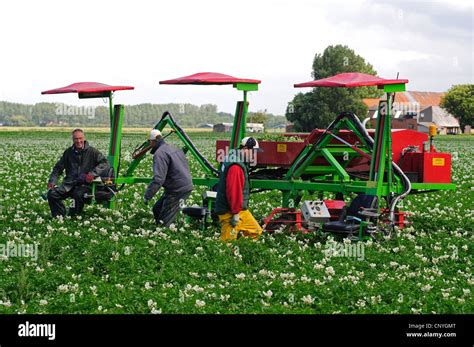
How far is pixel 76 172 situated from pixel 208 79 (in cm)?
372

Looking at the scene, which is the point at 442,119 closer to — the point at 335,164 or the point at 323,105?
the point at 323,105

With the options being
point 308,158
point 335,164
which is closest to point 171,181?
point 308,158

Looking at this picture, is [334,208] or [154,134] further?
[334,208]

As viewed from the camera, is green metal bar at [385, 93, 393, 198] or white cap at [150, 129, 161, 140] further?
white cap at [150, 129, 161, 140]

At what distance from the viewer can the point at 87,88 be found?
72.9 ft

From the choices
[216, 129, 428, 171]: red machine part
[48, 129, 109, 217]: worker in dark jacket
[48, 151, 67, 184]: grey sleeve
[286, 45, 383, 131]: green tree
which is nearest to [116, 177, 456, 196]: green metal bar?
[216, 129, 428, 171]: red machine part

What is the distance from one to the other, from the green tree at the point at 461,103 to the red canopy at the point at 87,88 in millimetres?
146153

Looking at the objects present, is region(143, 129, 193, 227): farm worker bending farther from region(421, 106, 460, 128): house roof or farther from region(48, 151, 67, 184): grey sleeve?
region(421, 106, 460, 128): house roof

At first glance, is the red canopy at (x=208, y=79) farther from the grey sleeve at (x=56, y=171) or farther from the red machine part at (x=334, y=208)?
the red machine part at (x=334, y=208)

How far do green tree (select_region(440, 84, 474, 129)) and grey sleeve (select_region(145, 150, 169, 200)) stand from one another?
492 ft

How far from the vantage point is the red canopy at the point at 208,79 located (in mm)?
19422

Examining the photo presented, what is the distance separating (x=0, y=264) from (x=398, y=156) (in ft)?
32.6

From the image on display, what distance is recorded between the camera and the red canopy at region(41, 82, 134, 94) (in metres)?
22.1

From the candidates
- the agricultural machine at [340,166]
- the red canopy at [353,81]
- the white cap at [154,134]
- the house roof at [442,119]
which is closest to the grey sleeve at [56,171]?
the agricultural machine at [340,166]
